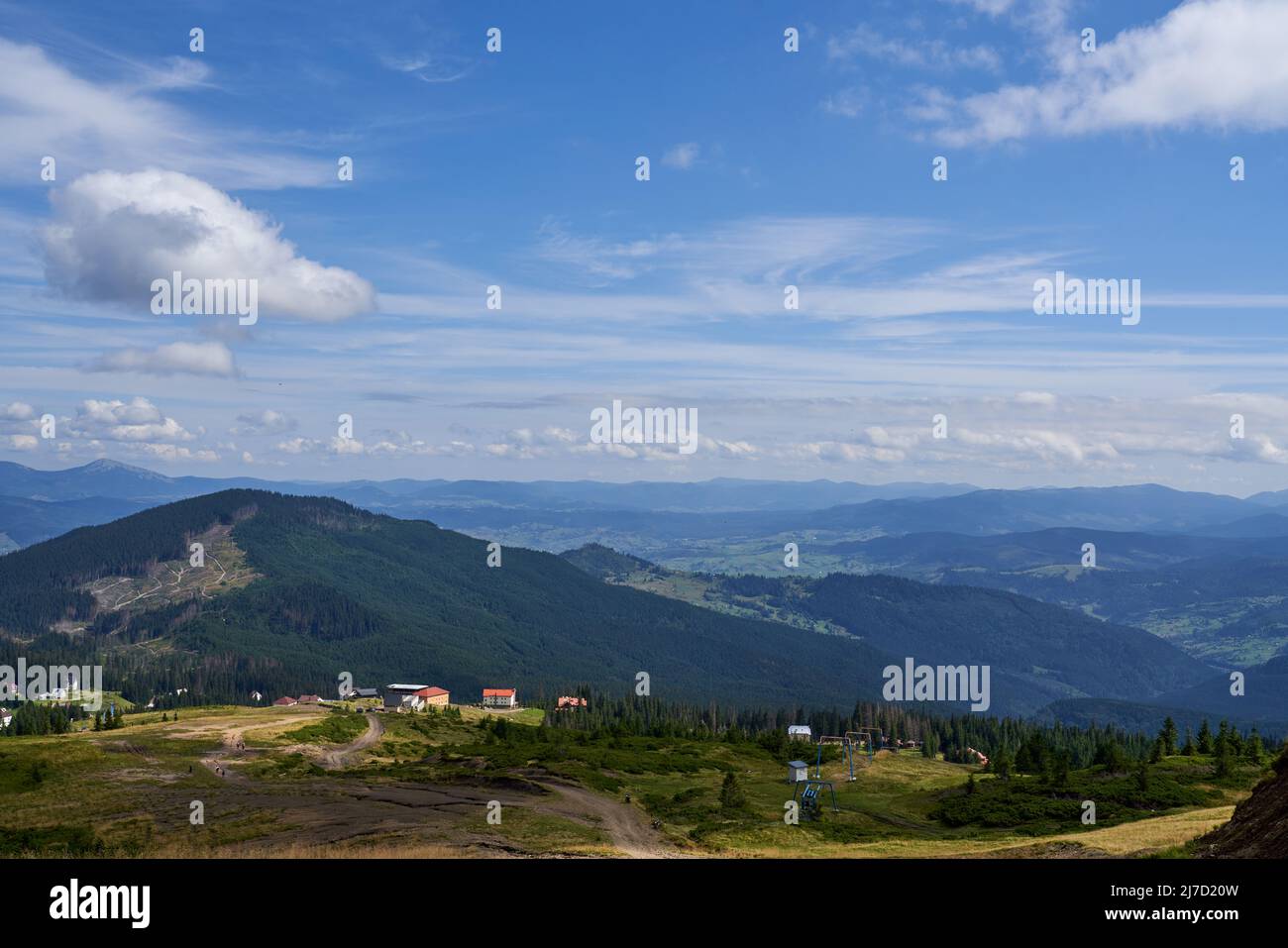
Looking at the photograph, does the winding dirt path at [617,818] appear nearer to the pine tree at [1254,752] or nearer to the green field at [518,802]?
the green field at [518,802]

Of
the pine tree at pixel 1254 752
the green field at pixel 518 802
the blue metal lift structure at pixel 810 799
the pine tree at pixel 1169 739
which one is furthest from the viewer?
the pine tree at pixel 1169 739

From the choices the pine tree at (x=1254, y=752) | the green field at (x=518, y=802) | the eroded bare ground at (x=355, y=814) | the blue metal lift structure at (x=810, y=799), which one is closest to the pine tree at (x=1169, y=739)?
the pine tree at (x=1254, y=752)

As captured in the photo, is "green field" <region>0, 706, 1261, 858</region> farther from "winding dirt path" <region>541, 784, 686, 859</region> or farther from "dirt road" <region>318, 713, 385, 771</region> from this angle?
"dirt road" <region>318, 713, 385, 771</region>

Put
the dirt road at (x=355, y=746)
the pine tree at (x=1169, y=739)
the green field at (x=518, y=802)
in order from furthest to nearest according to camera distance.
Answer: the pine tree at (x=1169, y=739) < the dirt road at (x=355, y=746) < the green field at (x=518, y=802)

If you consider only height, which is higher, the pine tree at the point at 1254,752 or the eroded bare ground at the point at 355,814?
the eroded bare ground at the point at 355,814

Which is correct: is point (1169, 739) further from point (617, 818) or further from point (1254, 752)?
point (617, 818)

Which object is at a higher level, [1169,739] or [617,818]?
[617,818]

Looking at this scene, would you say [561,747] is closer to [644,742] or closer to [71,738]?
[644,742]

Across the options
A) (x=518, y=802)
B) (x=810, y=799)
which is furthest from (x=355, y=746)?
(x=810, y=799)

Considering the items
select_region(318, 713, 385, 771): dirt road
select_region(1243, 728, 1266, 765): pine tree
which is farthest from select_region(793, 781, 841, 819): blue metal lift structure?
select_region(318, 713, 385, 771): dirt road
